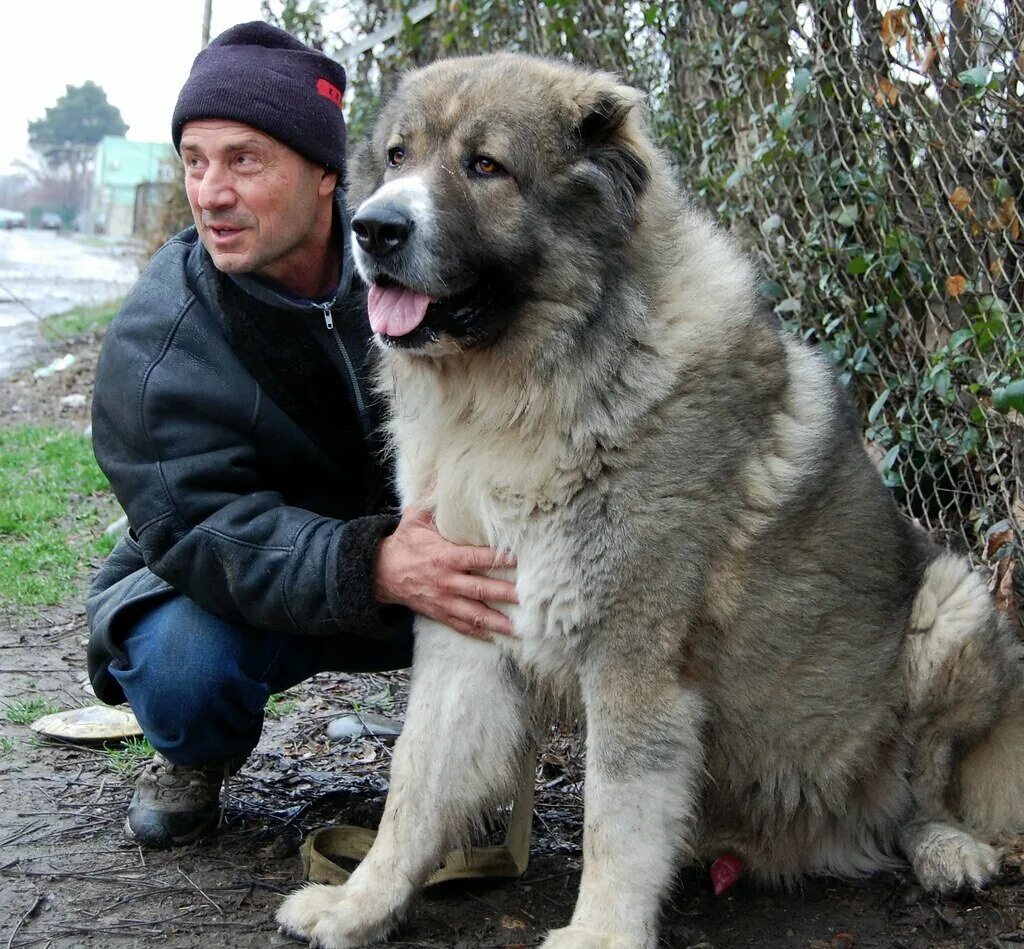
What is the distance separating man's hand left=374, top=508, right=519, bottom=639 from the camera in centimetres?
261

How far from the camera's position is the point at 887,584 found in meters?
2.82

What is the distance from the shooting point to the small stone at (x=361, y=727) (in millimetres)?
3824

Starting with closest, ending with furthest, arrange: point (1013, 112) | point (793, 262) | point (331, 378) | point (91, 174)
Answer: point (331, 378), point (1013, 112), point (793, 262), point (91, 174)

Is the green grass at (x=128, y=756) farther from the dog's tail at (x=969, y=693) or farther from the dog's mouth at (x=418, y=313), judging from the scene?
the dog's tail at (x=969, y=693)

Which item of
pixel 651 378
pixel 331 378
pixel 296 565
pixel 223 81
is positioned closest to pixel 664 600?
pixel 651 378

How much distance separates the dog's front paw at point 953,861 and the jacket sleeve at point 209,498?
1.41 m

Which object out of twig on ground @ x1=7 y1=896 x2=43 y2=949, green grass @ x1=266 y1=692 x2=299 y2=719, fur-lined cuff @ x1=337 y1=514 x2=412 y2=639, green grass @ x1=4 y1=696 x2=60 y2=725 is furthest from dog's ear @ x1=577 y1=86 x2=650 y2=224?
green grass @ x1=4 y1=696 x2=60 y2=725

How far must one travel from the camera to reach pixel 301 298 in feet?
10.0

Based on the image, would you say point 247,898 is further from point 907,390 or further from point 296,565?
point 907,390

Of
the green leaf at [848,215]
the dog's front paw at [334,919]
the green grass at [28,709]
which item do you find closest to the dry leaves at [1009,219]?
the green leaf at [848,215]

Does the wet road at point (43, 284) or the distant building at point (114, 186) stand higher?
the distant building at point (114, 186)

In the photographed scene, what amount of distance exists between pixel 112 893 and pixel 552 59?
7.46 ft

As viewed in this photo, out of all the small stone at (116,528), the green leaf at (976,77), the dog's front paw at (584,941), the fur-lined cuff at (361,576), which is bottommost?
the small stone at (116,528)

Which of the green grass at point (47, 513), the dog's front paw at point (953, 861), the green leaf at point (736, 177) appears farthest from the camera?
the green grass at point (47, 513)
